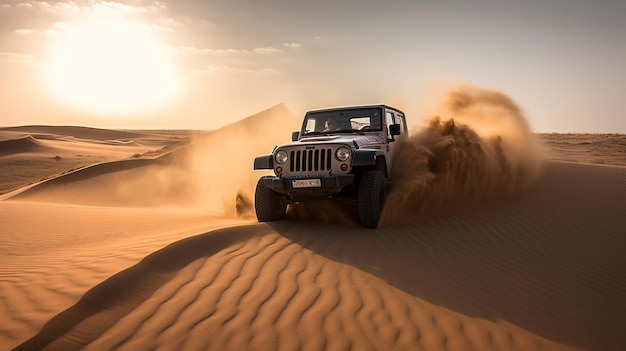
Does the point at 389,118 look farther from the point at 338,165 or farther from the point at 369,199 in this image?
the point at 369,199

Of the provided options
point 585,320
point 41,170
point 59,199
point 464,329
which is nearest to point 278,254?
point 464,329

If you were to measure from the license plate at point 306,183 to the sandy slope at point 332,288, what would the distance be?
2.18 feet

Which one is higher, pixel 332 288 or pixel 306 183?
pixel 306 183

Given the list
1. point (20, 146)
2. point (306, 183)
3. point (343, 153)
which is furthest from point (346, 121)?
point (20, 146)

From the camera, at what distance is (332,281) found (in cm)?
490

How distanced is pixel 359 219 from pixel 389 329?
387 centimetres

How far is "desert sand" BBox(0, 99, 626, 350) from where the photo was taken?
3.84 m

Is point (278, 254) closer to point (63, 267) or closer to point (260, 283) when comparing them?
point (260, 283)

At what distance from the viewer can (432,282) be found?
5188 mm

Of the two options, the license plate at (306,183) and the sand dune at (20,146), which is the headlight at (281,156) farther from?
the sand dune at (20,146)

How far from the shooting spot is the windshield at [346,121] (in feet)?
27.2

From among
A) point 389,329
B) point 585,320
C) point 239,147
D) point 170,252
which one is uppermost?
point 239,147

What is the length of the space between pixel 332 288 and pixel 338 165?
274cm

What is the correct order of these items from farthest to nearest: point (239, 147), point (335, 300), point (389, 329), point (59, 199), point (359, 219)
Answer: point (239, 147)
point (59, 199)
point (359, 219)
point (335, 300)
point (389, 329)
